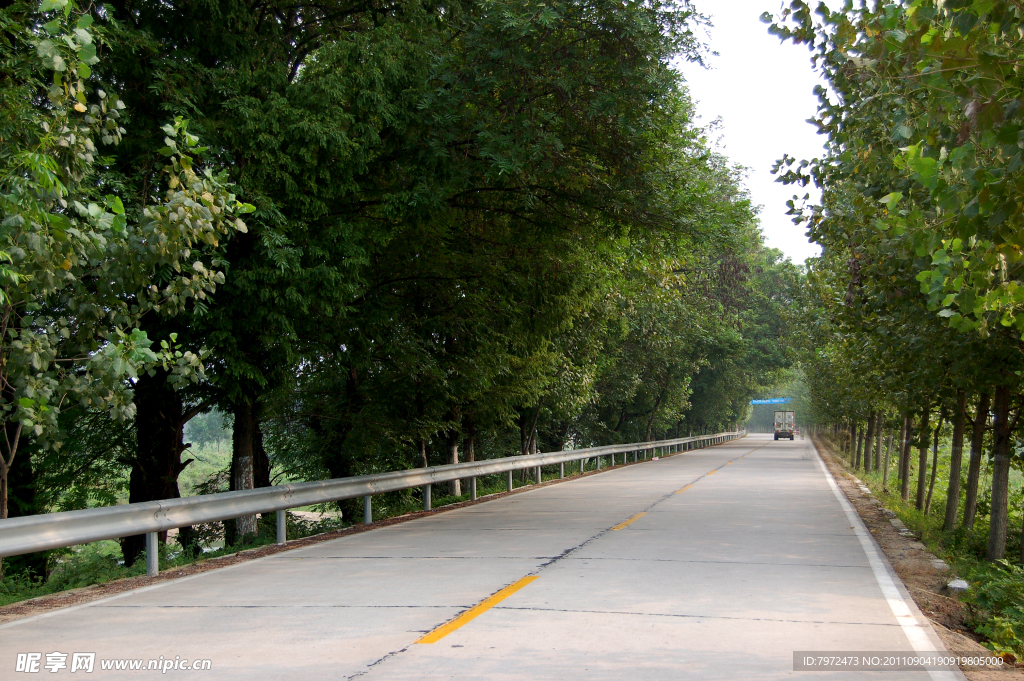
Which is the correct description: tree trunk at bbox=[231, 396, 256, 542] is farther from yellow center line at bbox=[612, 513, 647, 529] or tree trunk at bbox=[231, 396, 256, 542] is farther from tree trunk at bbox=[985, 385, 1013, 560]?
tree trunk at bbox=[985, 385, 1013, 560]

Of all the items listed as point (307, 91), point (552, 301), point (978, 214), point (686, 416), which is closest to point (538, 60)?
point (307, 91)

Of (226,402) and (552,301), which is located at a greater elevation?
(552,301)

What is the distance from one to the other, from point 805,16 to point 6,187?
28.8ft

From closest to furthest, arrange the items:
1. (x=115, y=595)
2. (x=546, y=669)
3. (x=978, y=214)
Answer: (x=978, y=214), (x=546, y=669), (x=115, y=595)

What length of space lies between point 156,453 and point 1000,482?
Result: 14.7 metres

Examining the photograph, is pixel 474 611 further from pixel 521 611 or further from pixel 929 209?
pixel 929 209

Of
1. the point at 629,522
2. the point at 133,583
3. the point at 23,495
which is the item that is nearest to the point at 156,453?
the point at 23,495

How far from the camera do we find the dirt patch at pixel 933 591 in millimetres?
6020

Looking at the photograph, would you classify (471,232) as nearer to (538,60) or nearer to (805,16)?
(538,60)

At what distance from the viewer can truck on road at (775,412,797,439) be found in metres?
87.8

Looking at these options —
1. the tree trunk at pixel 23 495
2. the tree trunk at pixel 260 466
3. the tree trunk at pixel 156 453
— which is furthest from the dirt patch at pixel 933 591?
the tree trunk at pixel 23 495

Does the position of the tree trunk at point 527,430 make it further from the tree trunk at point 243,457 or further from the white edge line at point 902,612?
the white edge line at point 902,612

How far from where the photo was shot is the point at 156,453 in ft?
57.1

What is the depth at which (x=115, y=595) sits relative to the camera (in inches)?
325
